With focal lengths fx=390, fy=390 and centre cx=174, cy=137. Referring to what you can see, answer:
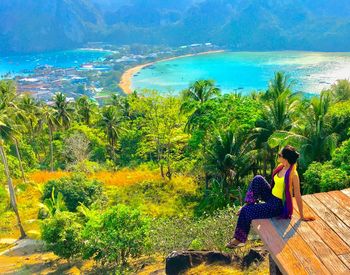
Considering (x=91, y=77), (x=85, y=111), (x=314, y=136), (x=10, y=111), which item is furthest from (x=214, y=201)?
(x=91, y=77)

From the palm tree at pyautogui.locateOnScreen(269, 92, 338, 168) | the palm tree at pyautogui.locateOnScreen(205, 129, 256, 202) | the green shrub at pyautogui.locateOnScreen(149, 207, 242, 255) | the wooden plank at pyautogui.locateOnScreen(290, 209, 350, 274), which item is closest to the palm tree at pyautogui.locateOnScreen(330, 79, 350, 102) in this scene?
the palm tree at pyautogui.locateOnScreen(205, 129, 256, 202)

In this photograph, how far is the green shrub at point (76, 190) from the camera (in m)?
21.0

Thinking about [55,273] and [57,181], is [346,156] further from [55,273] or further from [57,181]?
[57,181]

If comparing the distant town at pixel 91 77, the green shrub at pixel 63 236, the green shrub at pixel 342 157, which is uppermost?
the distant town at pixel 91 77

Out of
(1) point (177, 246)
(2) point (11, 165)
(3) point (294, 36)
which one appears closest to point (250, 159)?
(1) point (177, 246)

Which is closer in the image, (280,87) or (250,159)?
(250,159)

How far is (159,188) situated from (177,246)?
13.1 meters

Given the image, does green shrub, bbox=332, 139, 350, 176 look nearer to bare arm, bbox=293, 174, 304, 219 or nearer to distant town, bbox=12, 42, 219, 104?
bare arm, bbox=293, 174, 304, 219

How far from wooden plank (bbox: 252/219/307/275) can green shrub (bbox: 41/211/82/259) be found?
11.5 m

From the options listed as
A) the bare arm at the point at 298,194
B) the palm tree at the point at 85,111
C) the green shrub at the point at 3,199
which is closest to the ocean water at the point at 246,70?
the palm tree at the point at 85,111

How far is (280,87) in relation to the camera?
76.6 feet

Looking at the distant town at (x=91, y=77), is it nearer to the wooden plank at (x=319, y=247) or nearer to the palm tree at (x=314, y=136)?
the palm tree at (x=314, y=136)

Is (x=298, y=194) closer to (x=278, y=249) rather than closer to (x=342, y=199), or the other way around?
(x=342, y=199)

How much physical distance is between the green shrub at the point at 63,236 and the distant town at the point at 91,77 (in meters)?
91.1
